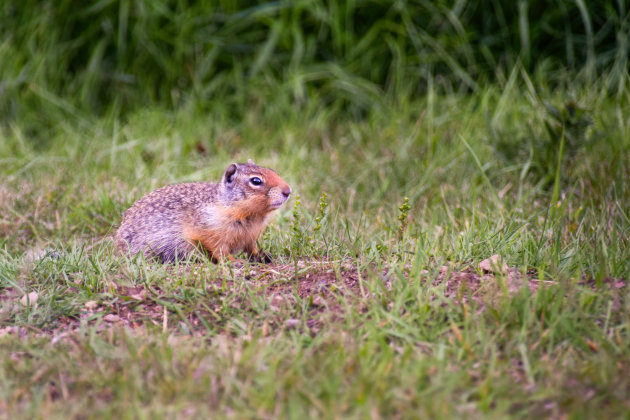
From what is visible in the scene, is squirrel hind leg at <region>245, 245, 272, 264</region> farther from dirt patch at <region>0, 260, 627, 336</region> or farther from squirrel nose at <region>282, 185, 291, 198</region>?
dirt patch at <region>0, 260, 627, 336</region>

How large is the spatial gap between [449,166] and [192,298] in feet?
8.15

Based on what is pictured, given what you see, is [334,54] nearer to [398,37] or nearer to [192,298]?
[398,37]

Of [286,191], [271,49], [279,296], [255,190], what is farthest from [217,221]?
[271,49]

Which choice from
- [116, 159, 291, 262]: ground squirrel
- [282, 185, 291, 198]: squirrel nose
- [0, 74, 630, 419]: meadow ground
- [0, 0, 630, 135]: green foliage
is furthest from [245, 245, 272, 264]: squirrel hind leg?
[0, 0, 630, 135]: green foliage

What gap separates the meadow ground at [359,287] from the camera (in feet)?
8.10

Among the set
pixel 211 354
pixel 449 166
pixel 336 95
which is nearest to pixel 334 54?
pixel 336 95

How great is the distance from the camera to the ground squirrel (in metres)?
4.08

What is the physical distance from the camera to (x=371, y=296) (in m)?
3.06

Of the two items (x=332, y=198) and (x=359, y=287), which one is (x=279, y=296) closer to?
(x=359, y=287)

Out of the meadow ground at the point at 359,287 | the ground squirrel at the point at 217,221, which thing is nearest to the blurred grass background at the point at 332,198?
the meadow ground at the point at 359,287

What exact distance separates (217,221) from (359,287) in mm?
1120

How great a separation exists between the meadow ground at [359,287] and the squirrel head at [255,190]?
0.68 feet

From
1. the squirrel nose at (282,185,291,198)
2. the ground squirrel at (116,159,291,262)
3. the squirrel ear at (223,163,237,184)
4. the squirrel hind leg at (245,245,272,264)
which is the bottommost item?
the squirrel hind leg at (245,245,272,264)

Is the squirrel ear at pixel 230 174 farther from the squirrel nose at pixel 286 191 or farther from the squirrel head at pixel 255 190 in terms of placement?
the squirrel nose at pixel 286 191
